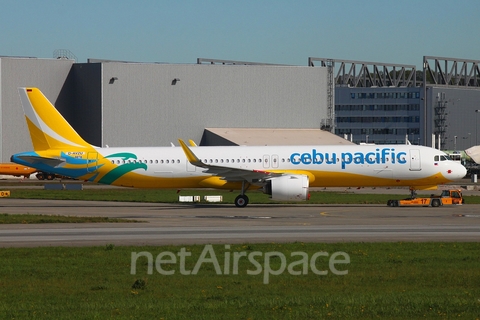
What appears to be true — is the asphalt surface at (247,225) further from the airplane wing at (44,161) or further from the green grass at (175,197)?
the green grass at (175,197)

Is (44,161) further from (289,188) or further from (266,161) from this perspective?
(289,188)

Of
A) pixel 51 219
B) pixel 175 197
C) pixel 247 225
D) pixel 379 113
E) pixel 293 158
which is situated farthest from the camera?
pixel 379 113

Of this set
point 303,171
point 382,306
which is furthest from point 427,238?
point 303,171

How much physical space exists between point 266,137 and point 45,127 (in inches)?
2008

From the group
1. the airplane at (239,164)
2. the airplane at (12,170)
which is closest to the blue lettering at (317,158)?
the airplane at (239,164)

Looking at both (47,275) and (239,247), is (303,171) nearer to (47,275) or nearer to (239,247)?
(239,247)

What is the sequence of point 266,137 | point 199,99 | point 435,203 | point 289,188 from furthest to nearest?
point 199,99 < point 266,137 < point 435,203 < point 289,188

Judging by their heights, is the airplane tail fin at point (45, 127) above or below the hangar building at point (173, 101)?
below

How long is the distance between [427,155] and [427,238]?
21.0 meters

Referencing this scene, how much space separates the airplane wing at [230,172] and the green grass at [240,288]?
22.2 metres

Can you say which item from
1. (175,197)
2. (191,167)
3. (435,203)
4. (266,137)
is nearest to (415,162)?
(435,203)

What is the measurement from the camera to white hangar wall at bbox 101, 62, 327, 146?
96.6 metres

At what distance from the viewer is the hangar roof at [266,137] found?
9500 centimetres

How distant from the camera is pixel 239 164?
48.4 meters
